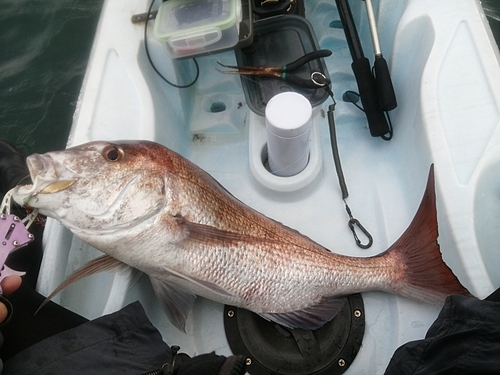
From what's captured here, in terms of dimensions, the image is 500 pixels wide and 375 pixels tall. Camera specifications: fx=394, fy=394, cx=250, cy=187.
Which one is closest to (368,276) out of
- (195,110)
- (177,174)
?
(177,174)

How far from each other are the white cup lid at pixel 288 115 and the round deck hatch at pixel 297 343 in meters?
0.79

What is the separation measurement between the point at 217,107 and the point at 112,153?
49.0 inches

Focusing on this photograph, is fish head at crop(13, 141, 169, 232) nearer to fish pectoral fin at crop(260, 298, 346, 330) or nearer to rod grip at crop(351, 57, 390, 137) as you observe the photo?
fish pectoral fin at crop(260, 298, 346, 330)

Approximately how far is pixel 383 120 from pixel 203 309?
1.36m

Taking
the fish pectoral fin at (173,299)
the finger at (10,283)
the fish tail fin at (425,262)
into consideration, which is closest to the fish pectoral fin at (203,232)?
the fish pectoral fin at (173,299)

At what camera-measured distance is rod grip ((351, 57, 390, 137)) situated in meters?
2.10

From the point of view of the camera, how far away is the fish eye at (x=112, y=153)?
1422mm

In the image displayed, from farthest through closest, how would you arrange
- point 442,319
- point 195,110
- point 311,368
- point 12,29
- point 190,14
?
point 12,29, point 195,110, point 190,14, point 311,368, point 442,319

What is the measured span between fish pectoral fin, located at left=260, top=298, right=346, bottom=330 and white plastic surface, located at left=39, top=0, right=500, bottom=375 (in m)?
0.26

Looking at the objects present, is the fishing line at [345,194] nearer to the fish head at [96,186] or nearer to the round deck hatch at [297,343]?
the round deck hatch at [297,343]

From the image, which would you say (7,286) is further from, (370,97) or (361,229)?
(370,97)

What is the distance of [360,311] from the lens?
176 centimetres

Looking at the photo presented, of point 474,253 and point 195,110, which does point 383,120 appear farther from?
point 195,110

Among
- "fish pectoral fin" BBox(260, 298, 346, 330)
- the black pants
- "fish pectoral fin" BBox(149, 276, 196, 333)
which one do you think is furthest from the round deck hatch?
the black pants
